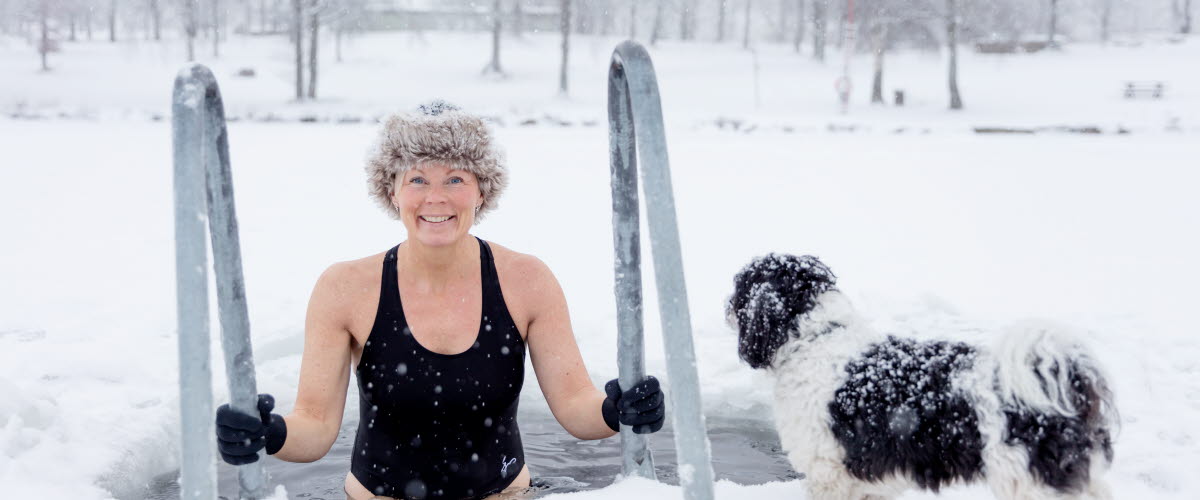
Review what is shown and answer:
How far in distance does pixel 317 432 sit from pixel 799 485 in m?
1.84

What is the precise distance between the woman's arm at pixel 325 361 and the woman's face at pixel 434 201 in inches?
13.3

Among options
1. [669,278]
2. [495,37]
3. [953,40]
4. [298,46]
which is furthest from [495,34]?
[669,278]

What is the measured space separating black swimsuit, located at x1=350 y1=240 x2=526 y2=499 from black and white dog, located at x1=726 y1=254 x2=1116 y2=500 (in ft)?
3.15

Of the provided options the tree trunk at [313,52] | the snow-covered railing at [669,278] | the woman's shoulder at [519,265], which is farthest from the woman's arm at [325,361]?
the tree trunk at [313,52]

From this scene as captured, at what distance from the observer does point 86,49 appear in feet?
162

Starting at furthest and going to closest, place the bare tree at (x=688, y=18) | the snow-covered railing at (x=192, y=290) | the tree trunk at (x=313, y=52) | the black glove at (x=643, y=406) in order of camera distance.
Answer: the bare tree at (x=688, y=18) → the tree trunk at (x=313, y=52) → the black glove at (x=643, y=406) → the snow-covered railing at (x=192, y=290)

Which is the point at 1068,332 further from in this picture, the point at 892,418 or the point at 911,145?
the point at 911,145

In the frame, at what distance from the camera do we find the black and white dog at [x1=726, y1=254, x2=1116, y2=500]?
2605 mm

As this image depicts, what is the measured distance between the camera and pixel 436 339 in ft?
9.37

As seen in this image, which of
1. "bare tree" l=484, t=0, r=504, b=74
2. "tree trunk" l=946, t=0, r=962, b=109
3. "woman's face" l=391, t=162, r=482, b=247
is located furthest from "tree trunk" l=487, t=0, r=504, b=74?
"woman's face" l=391, t=162, r=482, b=247

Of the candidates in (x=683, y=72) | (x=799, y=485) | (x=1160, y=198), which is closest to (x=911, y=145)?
(x=1160, y=198)

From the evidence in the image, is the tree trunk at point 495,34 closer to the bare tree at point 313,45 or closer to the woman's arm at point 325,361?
the bare tree at point 313,45

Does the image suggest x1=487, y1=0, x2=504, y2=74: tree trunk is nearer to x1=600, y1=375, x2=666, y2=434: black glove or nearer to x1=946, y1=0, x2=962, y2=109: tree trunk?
x1=946, y1=0, x2=962, y2=109: tree trunk

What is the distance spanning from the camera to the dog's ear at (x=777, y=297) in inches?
126
